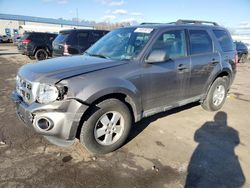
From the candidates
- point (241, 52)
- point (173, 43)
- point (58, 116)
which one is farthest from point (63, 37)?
point (241, 52)

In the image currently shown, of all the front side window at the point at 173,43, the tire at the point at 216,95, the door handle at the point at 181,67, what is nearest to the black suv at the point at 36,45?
the tire at the point at 216,95

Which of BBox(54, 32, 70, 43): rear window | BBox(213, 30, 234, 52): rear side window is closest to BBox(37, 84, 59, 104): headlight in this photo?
BBox(213, 30, 234, 52): rear side window

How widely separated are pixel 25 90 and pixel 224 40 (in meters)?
4.51

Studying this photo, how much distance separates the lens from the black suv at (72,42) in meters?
10.7

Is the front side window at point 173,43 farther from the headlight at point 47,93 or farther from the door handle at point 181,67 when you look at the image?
the headlight at point 47,93

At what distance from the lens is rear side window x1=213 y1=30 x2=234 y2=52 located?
551 centimetres

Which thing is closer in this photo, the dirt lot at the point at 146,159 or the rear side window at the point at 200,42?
the dirt lot at the point at 146,159

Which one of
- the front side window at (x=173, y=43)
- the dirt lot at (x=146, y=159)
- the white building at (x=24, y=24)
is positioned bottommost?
the dirt lot at (x=146, y=159)

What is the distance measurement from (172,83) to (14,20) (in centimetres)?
6443

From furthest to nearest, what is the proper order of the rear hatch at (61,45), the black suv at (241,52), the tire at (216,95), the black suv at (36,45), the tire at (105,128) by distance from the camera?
1. the black suv at (241,52)
2. the black suv at (36,45)
3. the rear hatch at (61,45)
4. the tire at (216,95)
5. the tire at (105,128)

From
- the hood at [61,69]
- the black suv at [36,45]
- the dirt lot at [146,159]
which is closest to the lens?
the dirt lot at [146,159]

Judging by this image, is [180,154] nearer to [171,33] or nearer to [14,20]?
[171,33]

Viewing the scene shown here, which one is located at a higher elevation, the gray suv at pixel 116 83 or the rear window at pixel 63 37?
the rear window at pixel 63 37

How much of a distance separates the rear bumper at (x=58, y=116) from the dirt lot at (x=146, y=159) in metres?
0.51
